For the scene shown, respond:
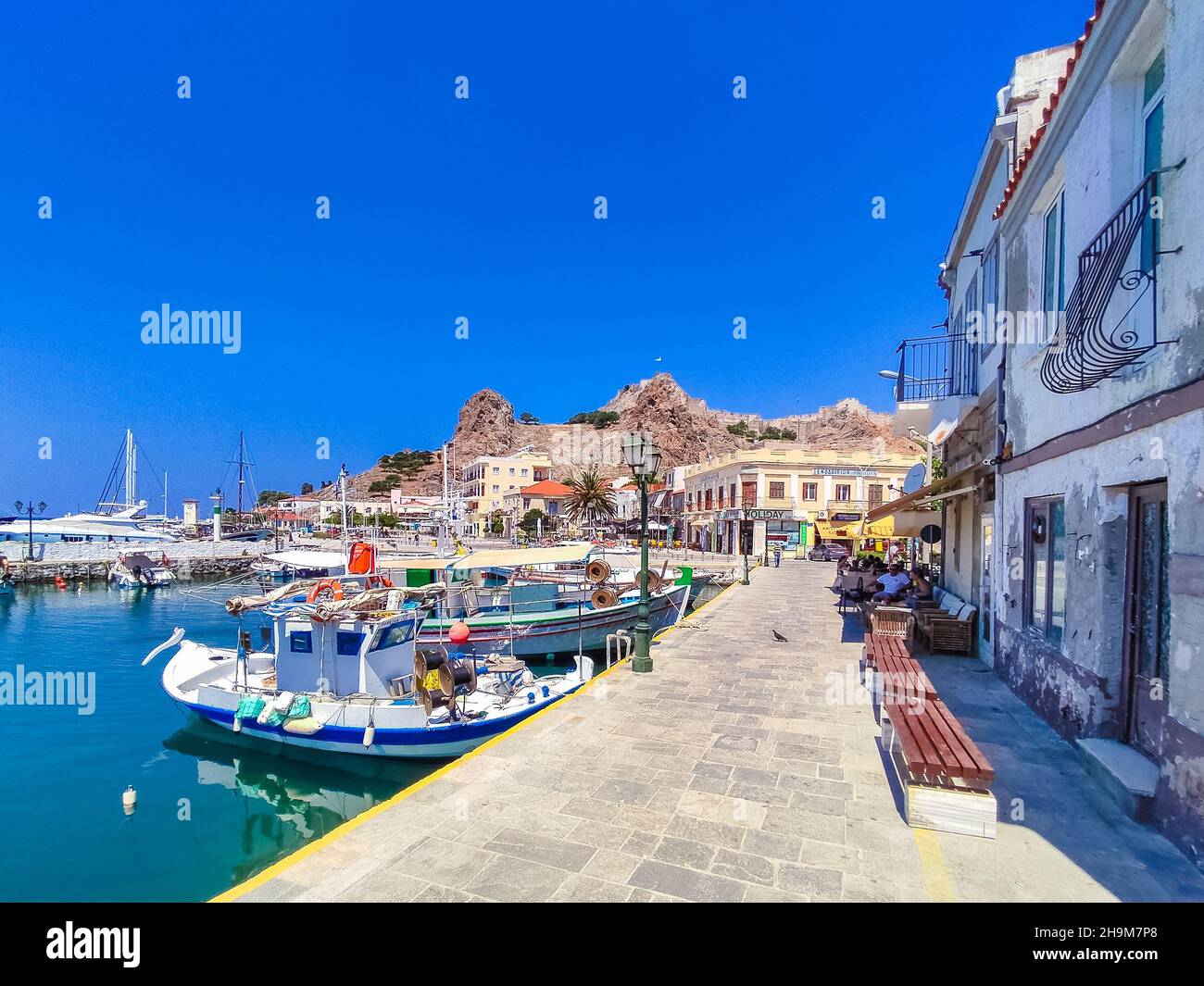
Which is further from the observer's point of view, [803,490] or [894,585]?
[803,490]

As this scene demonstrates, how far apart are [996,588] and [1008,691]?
59.7 inches

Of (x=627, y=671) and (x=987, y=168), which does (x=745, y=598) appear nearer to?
(x=627, y=671)

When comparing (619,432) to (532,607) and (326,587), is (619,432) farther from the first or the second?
(326,587)

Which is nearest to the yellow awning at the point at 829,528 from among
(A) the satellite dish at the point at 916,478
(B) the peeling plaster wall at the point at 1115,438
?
(A) the satellite dish at the point at 916,478

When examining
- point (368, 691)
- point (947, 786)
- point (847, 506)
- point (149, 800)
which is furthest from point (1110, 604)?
point (847, 506)

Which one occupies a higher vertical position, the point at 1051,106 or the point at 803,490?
the point at 1051,106

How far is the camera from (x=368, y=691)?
1100 cm

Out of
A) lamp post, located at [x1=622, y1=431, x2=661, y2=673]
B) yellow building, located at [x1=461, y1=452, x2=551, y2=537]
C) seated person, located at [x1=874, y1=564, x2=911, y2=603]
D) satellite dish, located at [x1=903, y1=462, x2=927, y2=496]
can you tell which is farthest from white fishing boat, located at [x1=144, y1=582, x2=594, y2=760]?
yellow building, located at [x1=461, y1=452, x2=551, y2=537]

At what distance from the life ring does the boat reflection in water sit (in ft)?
9.69

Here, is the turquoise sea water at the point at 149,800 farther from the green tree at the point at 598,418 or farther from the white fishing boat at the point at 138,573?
the green tree at the point at 598,418

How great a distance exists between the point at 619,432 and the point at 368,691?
103122 mm

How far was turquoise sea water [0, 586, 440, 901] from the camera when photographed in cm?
817

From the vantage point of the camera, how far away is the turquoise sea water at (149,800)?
322 inches

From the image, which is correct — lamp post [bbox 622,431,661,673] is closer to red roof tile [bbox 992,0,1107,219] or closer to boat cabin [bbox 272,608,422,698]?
boat cabin [bbox 272,608,422,698]
